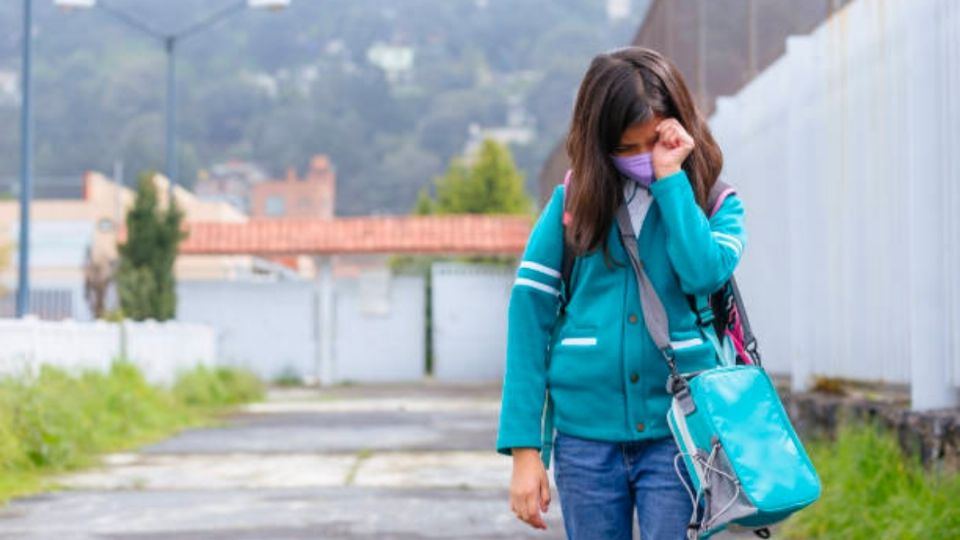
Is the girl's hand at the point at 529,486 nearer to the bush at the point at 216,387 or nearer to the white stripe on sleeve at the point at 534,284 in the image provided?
the white stripe on sleeve at the point at 534,284

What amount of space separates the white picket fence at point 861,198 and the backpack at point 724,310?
12.8ft

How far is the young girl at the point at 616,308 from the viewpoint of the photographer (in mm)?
3170

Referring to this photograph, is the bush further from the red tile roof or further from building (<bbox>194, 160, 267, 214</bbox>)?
building (<bbox>194, 160, 267, 214</bbox>)

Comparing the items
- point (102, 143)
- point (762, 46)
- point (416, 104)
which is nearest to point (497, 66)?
point (416, 104)

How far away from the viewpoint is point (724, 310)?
331 cm

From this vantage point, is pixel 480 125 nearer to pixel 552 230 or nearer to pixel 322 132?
pixel 322 132

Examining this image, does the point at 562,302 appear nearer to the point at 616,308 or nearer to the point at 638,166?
the point at 616,308

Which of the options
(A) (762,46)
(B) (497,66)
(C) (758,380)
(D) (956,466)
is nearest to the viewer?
(C) (758,380)

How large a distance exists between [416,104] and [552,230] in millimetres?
136023

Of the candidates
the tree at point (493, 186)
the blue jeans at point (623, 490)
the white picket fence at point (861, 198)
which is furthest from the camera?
the tree at point (493, 186)

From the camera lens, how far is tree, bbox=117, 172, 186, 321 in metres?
24.9

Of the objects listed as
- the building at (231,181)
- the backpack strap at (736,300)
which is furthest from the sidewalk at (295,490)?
the building at (231,181)

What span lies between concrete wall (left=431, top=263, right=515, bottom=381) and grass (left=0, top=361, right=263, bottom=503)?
1051cm

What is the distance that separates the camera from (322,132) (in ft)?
411
